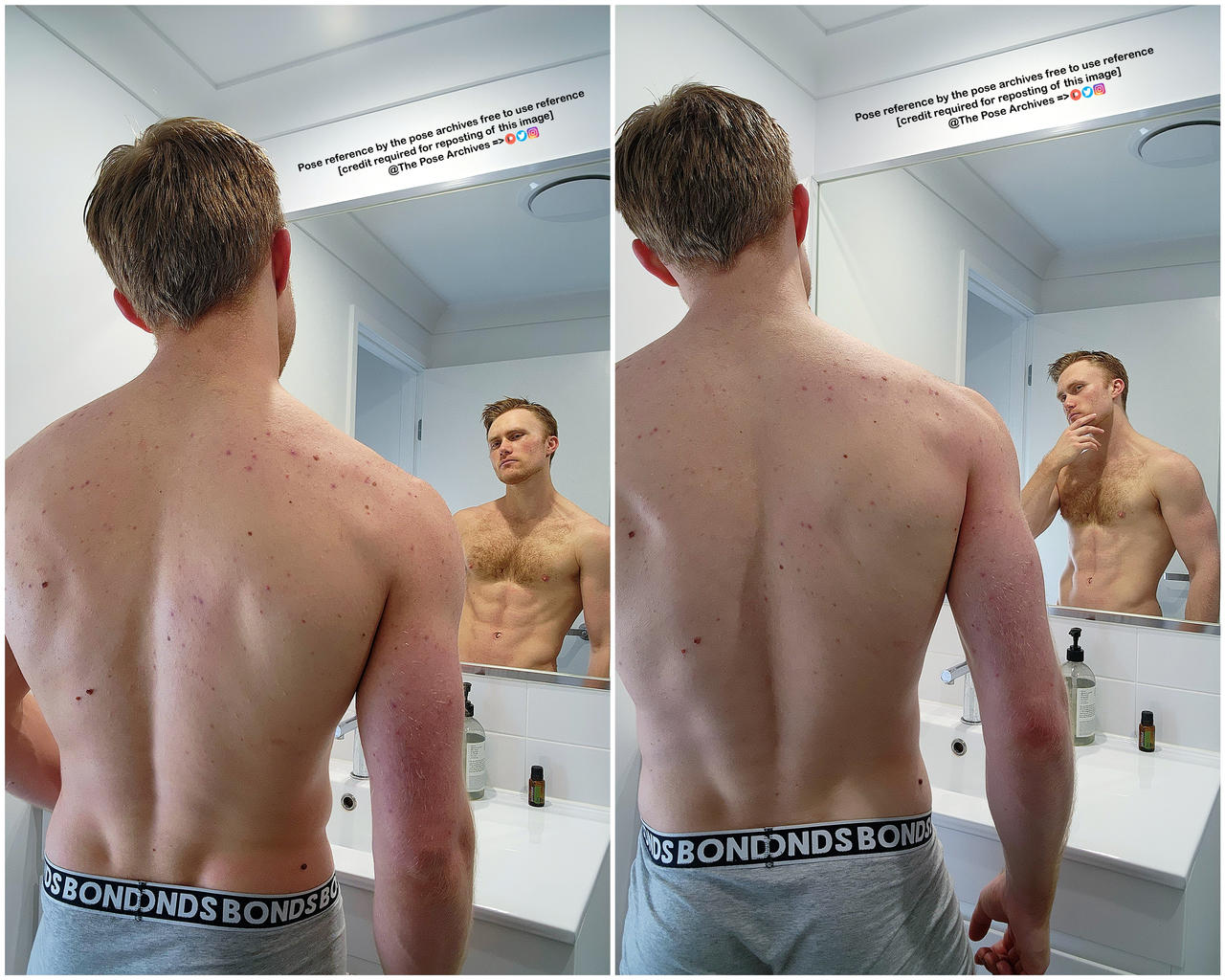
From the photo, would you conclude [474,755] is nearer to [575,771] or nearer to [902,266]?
[575,771]

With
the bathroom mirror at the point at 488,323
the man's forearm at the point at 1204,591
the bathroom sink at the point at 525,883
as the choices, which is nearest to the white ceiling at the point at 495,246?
the bathroom mirror at the point at 488,323

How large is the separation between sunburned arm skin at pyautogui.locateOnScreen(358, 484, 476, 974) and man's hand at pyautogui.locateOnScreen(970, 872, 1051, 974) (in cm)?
62

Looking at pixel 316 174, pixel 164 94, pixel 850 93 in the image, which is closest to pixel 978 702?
pixel 850 93

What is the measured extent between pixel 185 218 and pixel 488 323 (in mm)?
322

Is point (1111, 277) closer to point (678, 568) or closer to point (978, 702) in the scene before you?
point (978, 702)

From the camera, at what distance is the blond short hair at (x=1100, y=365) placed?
1026mm

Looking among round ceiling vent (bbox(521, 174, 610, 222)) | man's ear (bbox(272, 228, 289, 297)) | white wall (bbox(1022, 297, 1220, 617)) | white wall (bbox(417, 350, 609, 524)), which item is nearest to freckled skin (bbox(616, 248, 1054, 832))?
white wall (bbox(417, 350, 609, 524))

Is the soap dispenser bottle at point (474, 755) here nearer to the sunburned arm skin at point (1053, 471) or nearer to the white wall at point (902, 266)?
the white wall at point (902, 266)

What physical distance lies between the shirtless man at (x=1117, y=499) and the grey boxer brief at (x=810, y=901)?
0.55 metres

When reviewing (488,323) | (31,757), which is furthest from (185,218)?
(31,757)

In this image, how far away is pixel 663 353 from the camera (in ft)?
2.71

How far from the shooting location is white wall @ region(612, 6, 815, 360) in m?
0.87

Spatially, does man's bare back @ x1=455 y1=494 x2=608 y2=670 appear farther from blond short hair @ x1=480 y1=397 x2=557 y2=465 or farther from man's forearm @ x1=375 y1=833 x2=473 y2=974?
man's forearm @ x1=375 y1=833 x2=473 y2=974

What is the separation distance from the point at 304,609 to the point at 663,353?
458 millimetres
